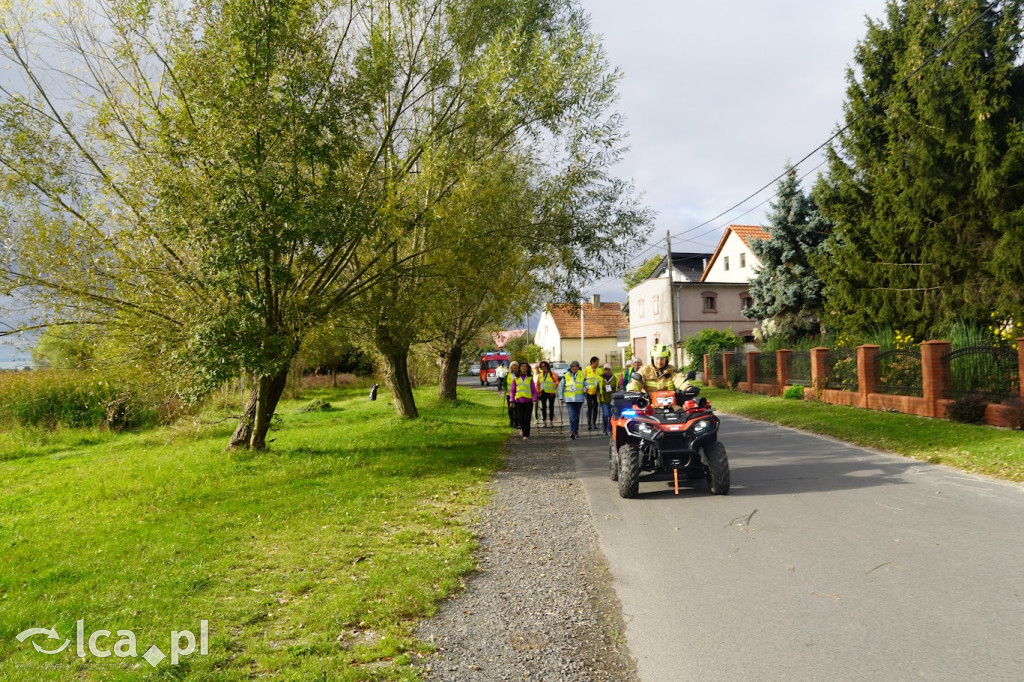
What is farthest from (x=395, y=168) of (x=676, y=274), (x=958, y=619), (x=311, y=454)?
(x=676, y=274)

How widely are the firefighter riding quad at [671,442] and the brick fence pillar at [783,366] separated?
1732 cm

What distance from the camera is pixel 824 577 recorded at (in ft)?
17.8

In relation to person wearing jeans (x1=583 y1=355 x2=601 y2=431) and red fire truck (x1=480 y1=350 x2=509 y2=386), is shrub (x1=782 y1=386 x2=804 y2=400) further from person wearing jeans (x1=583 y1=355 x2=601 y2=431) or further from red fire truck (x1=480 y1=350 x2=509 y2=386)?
red fire truck (x1=480 y1=350 x2=509 y2=386)

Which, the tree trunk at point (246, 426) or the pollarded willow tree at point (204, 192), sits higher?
the pollarded willow tree at point (204, 192)

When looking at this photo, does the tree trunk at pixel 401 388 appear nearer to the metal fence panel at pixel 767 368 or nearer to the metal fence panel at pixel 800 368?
the metal fence panel at pixel 800 368

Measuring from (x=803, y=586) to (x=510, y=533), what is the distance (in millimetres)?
3133

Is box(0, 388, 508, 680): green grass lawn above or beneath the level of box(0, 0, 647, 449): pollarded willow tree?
beneath

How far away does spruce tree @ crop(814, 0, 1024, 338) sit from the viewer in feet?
60.0

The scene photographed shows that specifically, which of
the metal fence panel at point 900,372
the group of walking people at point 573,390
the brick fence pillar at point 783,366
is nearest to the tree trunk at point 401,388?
the group of walking people at point 573,390

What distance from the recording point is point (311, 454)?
13.7m

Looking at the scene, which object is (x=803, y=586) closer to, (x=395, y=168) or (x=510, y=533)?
(x=510, y=533)

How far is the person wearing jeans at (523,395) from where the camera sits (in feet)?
54.6

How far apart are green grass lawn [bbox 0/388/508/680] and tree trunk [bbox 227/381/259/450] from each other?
15.0 inches

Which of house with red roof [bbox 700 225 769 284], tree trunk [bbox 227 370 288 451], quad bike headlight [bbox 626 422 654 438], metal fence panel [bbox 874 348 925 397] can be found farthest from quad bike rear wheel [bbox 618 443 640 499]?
house with red roof [bbox 700 225 769 284]
